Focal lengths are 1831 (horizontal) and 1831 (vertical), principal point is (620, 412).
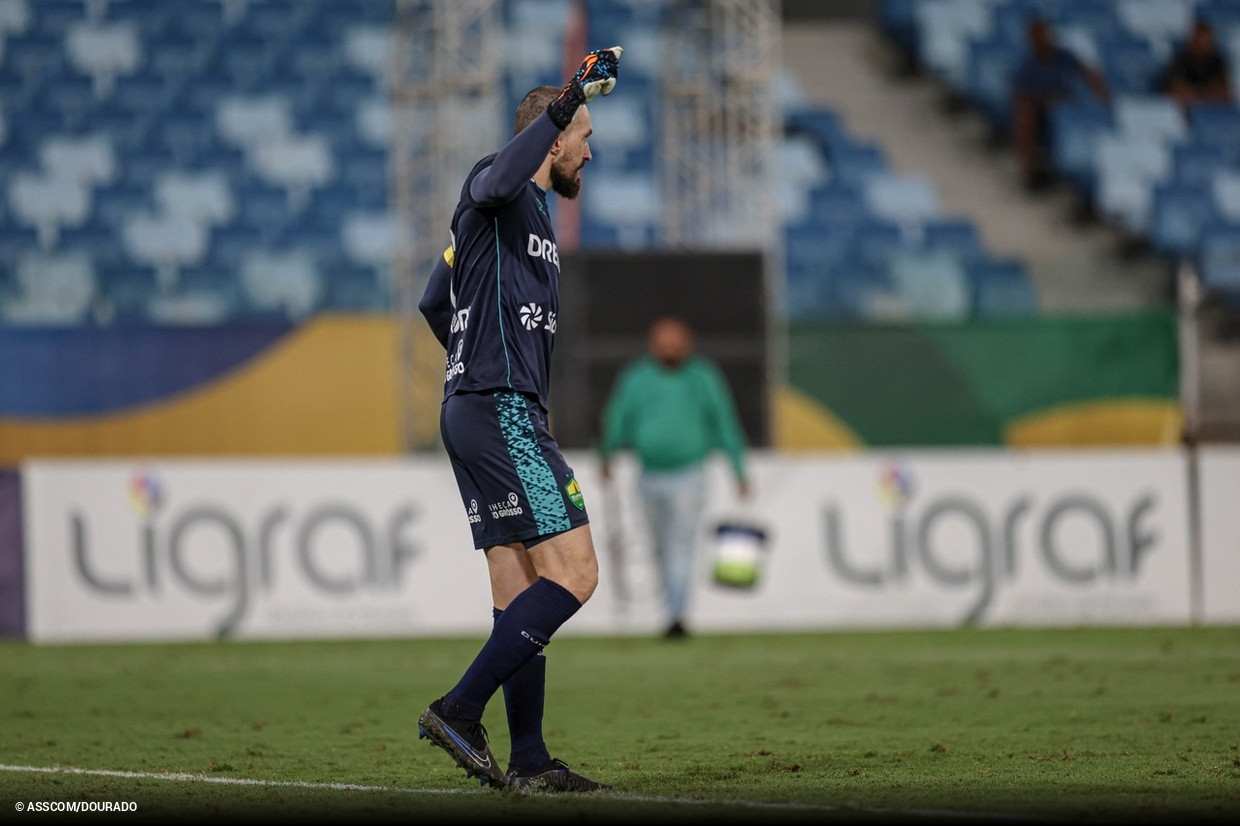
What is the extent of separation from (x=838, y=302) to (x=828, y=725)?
30.3ft

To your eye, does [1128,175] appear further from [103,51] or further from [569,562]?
[569,562]

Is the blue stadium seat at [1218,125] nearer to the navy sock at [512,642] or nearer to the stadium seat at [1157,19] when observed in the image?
the stadium seat at [1157,19]

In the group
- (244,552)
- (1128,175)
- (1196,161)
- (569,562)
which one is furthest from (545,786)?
(1196,161)

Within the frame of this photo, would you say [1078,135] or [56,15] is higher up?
[56,15]

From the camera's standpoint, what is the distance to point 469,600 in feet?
45.6

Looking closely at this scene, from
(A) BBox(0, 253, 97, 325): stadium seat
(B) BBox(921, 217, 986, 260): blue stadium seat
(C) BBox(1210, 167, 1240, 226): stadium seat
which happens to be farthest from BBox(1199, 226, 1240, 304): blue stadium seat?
(A) BBox(0, 253, 97, 325): stadium seat

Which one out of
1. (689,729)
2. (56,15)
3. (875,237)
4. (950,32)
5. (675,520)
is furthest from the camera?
(950,32)

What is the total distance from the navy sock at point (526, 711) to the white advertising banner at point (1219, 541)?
31.0ft

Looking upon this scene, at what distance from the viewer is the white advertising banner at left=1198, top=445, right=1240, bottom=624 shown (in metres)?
14.1

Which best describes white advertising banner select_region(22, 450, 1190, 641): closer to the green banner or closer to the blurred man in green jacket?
the blurred man in green jacket

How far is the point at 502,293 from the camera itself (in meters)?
5.89

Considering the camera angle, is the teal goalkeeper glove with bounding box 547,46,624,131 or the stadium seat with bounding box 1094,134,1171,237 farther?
the stadium seat with bounding box 1094,134,1171,237

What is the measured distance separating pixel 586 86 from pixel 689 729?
10.3 feet

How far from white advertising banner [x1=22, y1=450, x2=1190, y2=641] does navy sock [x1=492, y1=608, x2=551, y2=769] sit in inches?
308
